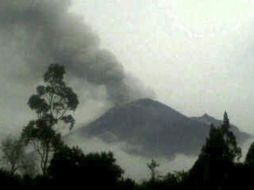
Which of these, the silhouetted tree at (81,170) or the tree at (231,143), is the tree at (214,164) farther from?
the silhouetted tree at (81,170)

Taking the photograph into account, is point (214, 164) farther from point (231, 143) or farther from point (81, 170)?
point (81, 170)

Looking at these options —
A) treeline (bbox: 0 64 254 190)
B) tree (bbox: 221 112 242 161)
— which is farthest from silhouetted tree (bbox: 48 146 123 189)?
tree (bbox: 221 112 242 161)

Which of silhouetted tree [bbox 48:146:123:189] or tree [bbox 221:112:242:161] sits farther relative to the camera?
tree [bbox 221:112:242:161]

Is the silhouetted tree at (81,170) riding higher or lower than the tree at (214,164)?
lower

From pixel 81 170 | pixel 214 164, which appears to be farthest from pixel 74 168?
pixel 214 164

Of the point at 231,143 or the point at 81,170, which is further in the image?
the point at 231,143

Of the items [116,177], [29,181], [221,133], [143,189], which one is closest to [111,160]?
[116,177]

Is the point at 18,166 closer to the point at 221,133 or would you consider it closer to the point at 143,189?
the point at 143,189

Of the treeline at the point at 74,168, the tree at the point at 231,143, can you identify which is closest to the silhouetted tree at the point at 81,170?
the treeline at the point at 74,168

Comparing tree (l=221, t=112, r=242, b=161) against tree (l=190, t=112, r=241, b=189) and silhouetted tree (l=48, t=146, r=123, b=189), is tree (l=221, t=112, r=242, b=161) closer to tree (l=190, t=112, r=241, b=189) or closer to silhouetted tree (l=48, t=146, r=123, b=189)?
tree (l=190, t=112, r=241, b=189)

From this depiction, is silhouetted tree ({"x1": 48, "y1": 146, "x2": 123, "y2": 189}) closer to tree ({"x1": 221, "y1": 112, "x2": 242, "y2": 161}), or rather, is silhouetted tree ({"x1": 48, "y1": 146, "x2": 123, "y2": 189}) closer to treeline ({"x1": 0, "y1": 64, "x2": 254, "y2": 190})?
treeline ({"x1": 0, "y1": 64, "x2": 254, "y2": 190})

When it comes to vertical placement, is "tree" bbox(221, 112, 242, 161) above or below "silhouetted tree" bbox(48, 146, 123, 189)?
above

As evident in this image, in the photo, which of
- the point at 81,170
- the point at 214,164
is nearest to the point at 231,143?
the point at 214,164

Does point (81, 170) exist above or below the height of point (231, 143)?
below
